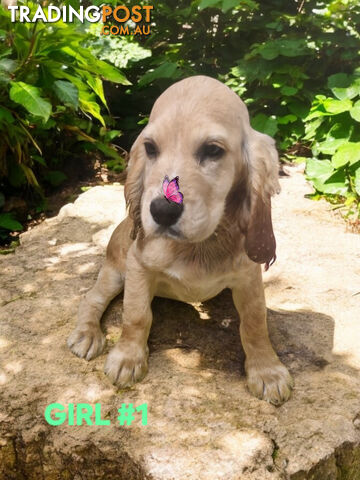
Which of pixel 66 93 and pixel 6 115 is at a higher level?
pixel 66 93

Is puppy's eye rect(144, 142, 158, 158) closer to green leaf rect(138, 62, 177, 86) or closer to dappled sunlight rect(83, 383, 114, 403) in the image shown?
dappled sunlight rect(83, 383, 114, 403)

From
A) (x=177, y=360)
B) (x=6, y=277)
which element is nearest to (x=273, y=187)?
(x=177, y=360)

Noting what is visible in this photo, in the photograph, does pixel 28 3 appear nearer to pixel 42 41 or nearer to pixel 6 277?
pixel 42 41

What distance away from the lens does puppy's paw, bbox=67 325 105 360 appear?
3.06m

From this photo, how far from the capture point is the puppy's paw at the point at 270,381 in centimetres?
275

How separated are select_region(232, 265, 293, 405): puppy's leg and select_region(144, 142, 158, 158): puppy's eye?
86 cm

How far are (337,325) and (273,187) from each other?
1413 mm

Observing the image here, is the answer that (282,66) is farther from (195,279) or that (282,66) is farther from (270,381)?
(270,381)

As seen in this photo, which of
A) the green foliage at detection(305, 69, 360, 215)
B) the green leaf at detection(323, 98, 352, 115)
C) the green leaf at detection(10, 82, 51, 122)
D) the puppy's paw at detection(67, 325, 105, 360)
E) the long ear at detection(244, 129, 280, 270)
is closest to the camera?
the long ear at detection(244, 129, 280, 270)

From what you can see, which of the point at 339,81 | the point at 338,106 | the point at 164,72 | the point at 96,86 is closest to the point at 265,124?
the point at 338,106

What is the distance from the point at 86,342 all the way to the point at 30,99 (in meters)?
2.24

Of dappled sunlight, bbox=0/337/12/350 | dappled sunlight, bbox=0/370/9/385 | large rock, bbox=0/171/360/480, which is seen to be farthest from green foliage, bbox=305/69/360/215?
dappled sunlight, bbox=0/370/9/385

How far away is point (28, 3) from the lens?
487 centimetres

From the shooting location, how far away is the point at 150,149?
239 centimetres
